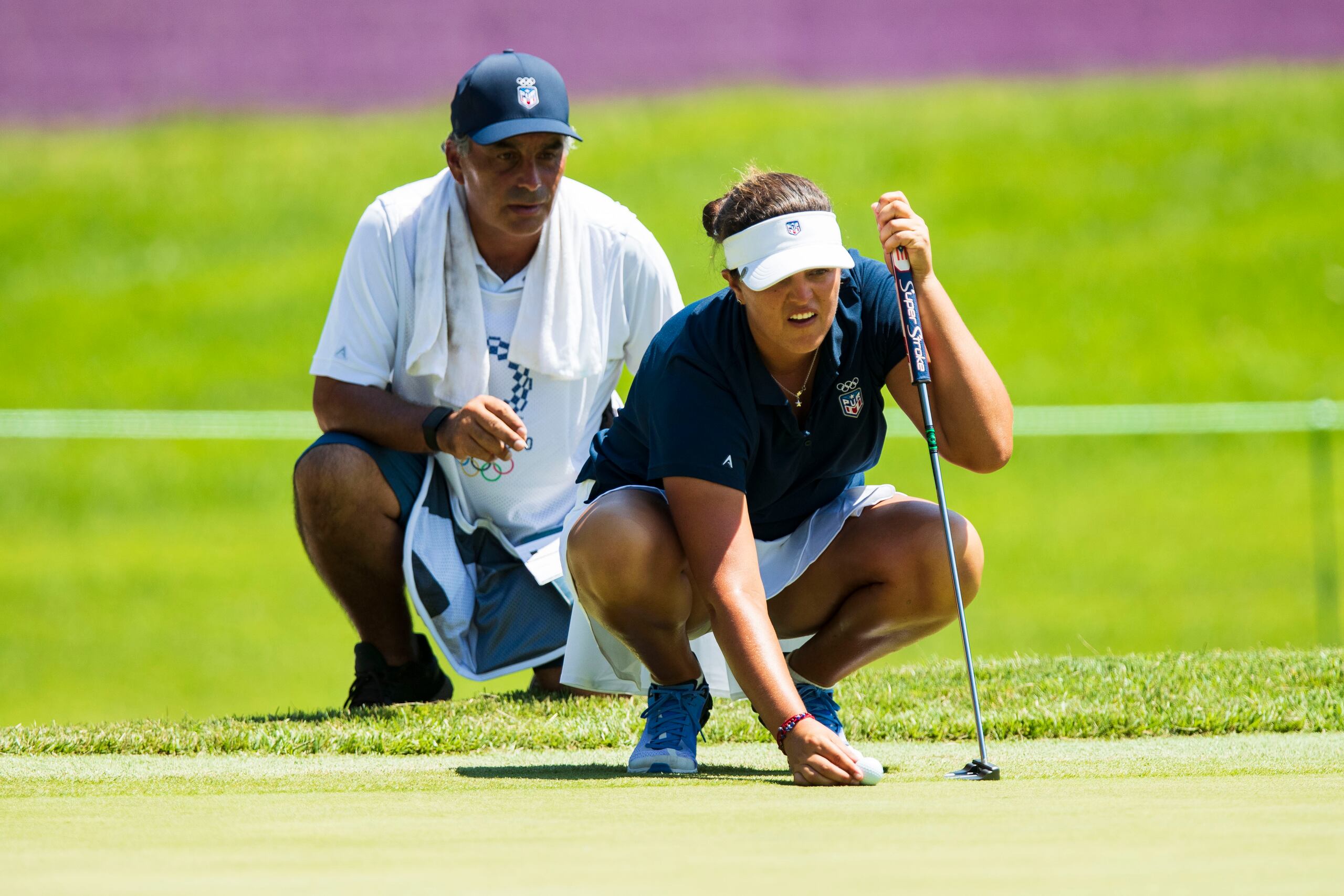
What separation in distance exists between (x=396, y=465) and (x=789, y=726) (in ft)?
5.55

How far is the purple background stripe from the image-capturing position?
17.3 metres

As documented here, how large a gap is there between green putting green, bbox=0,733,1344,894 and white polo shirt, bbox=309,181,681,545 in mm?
1151

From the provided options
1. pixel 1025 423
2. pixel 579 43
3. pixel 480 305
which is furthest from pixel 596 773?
pixel 579 43

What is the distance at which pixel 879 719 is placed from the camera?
3865mm

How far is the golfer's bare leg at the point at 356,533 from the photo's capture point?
13.8ft

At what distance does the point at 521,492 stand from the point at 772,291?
152cm

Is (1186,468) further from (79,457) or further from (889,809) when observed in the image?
(889,809)

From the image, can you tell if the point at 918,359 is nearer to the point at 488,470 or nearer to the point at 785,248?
the point at 785,248

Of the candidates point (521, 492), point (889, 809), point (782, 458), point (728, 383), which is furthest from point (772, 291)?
point (521, 492)

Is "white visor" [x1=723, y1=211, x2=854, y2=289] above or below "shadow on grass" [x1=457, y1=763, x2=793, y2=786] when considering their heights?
above

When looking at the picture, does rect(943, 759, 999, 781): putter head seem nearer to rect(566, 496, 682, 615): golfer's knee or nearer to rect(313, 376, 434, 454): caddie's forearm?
rect(566, 496, 682, 615): golfer's knee

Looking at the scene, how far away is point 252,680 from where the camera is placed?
9836mm

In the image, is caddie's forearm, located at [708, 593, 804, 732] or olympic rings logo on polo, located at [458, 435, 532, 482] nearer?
caddie's forearm, located at [708, 593, 804, 732]

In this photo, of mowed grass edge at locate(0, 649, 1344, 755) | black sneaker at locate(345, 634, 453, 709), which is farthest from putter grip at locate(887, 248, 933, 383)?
black sneaker at locate(345, 634, 453, 709)
